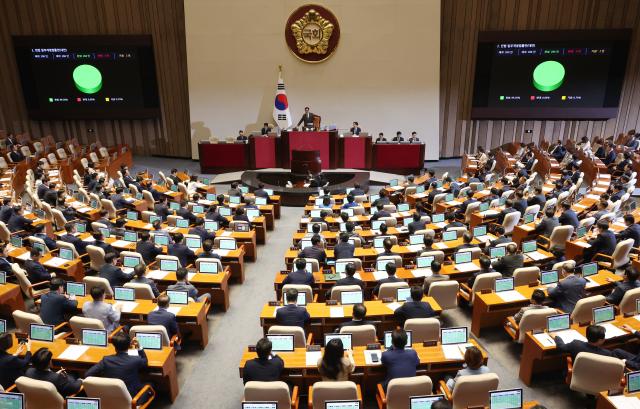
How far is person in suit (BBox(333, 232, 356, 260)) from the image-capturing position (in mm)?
8172

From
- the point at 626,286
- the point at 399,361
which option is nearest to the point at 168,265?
the point at 399,361

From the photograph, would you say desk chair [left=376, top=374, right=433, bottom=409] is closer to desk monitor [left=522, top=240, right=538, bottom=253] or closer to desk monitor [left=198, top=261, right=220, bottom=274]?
desk monitor [left=198, top=261, right=220, bottom=274]

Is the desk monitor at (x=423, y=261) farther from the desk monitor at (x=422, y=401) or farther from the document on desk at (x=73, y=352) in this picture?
the document on desk at (x=73, y=352)

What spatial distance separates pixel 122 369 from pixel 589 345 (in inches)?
197

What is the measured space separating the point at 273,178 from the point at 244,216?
5.67 metres

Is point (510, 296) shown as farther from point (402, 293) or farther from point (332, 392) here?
point (332, 392)

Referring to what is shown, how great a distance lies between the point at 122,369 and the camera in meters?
4.95

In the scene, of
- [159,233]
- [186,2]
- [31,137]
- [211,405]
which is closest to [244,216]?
[159,233]

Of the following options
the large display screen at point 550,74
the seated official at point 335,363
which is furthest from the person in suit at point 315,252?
the large display screen at point 550,74

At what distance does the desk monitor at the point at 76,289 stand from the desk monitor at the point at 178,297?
134 cm

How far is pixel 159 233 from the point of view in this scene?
30.1 feet

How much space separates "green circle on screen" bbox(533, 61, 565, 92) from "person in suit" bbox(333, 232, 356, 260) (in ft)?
44.3

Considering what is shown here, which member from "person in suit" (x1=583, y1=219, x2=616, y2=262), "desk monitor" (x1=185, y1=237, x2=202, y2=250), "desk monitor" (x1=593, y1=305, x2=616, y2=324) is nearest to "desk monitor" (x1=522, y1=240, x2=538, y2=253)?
"person in suit" (x1=583, y1=219, x2=616, y2=262)

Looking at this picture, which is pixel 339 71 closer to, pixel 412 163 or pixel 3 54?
pixel 412 163
